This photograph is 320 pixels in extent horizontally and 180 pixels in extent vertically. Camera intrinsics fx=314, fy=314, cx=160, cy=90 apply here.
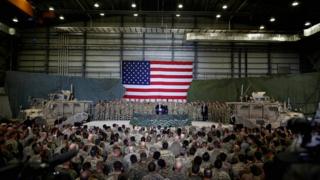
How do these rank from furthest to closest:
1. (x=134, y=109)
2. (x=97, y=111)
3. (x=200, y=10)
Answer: (x=200, y=10), (x=134, y=109), (x=97, y=111)

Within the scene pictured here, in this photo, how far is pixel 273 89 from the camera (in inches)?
765

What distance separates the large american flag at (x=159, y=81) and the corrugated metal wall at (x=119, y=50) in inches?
56.3

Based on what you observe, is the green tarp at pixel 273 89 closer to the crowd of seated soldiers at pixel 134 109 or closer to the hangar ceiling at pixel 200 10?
the crowd of seated soldiers at pixel 134 109

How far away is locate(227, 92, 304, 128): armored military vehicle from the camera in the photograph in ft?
53.6

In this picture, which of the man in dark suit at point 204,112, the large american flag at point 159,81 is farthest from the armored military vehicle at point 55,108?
the man in dark suit at point 204,112

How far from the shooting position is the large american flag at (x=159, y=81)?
24.0 meters

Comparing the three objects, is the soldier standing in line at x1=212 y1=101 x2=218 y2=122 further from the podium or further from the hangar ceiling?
the hangar ceiling

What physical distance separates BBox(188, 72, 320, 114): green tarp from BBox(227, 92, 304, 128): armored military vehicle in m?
1.03

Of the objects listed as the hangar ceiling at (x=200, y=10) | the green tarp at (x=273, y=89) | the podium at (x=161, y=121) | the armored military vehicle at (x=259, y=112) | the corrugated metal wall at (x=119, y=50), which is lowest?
the podium at (x=161, y=121)

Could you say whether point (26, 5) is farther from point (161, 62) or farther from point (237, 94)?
point (237, 94)

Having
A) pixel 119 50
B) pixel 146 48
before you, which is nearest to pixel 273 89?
pixel 146 48

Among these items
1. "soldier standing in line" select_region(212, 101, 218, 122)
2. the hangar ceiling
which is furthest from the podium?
the hangar ceiling

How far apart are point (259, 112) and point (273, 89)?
8.83ft

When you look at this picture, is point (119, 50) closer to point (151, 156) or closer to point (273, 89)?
point (273, 89)
